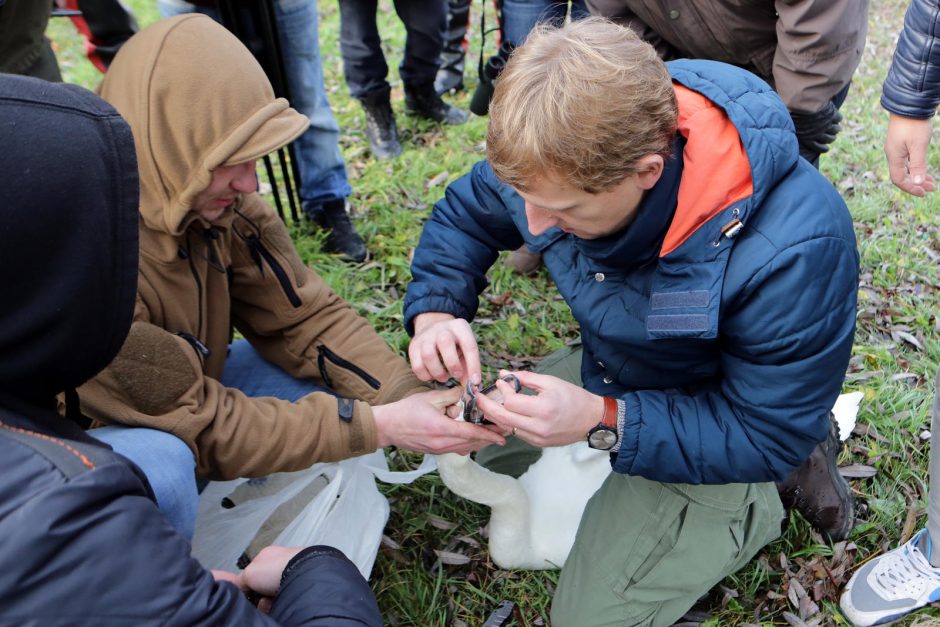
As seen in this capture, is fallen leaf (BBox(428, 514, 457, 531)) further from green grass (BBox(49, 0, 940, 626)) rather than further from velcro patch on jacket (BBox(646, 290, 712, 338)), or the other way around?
velcro patch on jacket (BBox(646, 290, 712, 338))

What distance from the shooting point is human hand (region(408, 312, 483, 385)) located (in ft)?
6.88

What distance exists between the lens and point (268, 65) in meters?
3.52

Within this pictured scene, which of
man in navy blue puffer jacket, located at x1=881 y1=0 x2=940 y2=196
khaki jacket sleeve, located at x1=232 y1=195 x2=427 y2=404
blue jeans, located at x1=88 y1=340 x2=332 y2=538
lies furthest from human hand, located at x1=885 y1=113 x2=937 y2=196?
blue jeans, located at x1=88 y1=340 x2=332 y2=538

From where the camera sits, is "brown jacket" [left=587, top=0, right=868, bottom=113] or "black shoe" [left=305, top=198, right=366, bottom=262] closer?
"brown jacket" [left=587, top=0, right=868, bottom=113]

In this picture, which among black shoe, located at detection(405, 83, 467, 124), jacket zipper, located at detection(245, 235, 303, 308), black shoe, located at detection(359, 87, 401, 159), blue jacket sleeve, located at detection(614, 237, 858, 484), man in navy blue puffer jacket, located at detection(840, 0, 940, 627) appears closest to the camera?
blue jacket sleeve, located at detection(614, 237, 858, 484)

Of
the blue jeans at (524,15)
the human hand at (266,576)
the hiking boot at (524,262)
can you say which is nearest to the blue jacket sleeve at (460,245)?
the human hand at (266,576)

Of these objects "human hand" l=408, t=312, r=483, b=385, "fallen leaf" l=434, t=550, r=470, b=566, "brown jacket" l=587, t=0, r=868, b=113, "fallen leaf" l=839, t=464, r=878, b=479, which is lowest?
"fallen leaf" l=434, t=550, r=470, b=566

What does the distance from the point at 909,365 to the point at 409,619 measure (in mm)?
2231

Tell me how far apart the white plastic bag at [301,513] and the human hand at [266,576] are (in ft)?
1.51

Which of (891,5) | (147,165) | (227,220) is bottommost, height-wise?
(891,5)

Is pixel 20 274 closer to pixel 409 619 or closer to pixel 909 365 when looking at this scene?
pixel 409 619

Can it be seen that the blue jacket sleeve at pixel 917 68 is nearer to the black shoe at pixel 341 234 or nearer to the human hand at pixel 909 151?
the human hand at pixel 909 151

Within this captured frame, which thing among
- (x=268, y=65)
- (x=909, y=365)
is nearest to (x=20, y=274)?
(x=268, y=65)

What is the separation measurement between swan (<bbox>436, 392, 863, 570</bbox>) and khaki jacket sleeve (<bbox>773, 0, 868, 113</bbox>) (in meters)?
1.43
